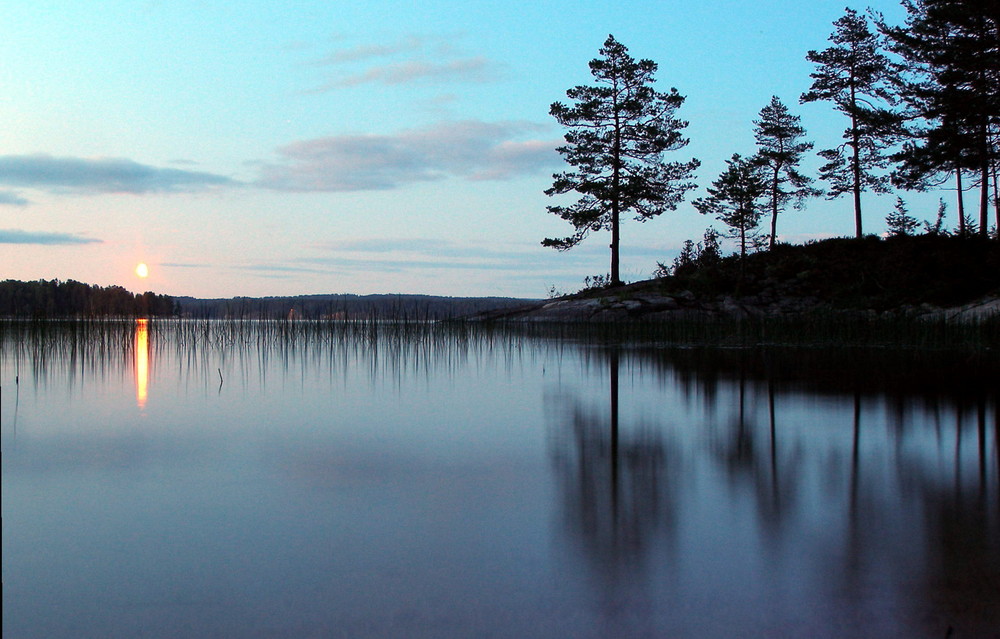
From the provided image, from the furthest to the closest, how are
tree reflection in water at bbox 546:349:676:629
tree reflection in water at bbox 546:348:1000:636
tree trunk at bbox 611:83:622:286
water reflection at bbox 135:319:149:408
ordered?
tree trunk at bbox 611:83:622:286
water reflection at bbox 135:319:149:408
tree reflection in water at bbox 546:349:676:629
tree reflection in water at bbox 546:348:1000:636

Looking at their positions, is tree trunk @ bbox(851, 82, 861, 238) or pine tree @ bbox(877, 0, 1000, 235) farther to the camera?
tree trunk @ bbox(851, 82, 861, 238)

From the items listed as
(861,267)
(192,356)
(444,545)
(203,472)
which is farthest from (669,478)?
(861,267)

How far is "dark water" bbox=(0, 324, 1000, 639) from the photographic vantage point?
2.25 m

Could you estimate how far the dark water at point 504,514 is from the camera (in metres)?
2.25

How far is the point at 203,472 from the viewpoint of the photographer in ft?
13.6

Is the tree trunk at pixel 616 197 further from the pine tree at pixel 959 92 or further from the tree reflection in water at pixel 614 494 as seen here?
the tree reflection in water at pixel 614 494

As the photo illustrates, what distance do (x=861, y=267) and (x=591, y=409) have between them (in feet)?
56.1

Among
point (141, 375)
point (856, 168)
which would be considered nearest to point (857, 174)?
point (856, 168)

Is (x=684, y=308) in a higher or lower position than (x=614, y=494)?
higher

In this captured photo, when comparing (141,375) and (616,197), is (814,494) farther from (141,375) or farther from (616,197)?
(616,197)

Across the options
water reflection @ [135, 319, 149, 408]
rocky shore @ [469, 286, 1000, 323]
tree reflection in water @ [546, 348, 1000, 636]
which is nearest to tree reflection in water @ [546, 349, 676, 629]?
tree reflection in water @ [546, 348, 1000, 636]

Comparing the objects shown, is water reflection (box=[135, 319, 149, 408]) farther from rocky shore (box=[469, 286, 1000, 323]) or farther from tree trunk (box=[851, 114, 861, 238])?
tree trunk (box=[851, 114, 861, 238])

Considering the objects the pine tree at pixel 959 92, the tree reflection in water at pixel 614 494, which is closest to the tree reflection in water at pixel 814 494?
the tree reflection in water at pixel 614 494

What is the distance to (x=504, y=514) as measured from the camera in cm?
332
